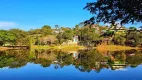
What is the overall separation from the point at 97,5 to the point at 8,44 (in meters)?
55.9

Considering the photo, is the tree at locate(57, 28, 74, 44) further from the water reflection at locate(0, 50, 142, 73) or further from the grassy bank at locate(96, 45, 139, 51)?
the water reflection at locate(0, 50, 142, 73)

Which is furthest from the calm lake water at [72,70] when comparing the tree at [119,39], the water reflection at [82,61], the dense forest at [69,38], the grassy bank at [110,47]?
the grassy bank at [110,47]

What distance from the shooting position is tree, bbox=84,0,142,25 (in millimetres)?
5581

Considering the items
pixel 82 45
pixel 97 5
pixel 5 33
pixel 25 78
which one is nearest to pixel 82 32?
pixel 82 45

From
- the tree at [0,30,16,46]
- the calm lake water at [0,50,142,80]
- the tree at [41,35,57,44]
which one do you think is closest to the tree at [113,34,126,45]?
the tree at [41,35,57,44]

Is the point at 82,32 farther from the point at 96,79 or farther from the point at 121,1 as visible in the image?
the point at 121,1

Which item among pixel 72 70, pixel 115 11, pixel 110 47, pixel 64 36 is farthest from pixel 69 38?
pixel 115 11

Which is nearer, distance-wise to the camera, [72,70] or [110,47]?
[72,70]

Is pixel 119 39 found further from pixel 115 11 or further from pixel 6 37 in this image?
pixel 115 11

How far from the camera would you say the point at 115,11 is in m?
6.11

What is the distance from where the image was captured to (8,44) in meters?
60.1

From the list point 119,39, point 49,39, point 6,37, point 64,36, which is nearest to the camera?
point 6,37

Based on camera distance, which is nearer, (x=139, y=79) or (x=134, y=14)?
(x=134, y=14)

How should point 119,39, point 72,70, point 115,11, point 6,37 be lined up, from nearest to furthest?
point 115,11 < point 72,70 < point 6,37 < point 119,39
